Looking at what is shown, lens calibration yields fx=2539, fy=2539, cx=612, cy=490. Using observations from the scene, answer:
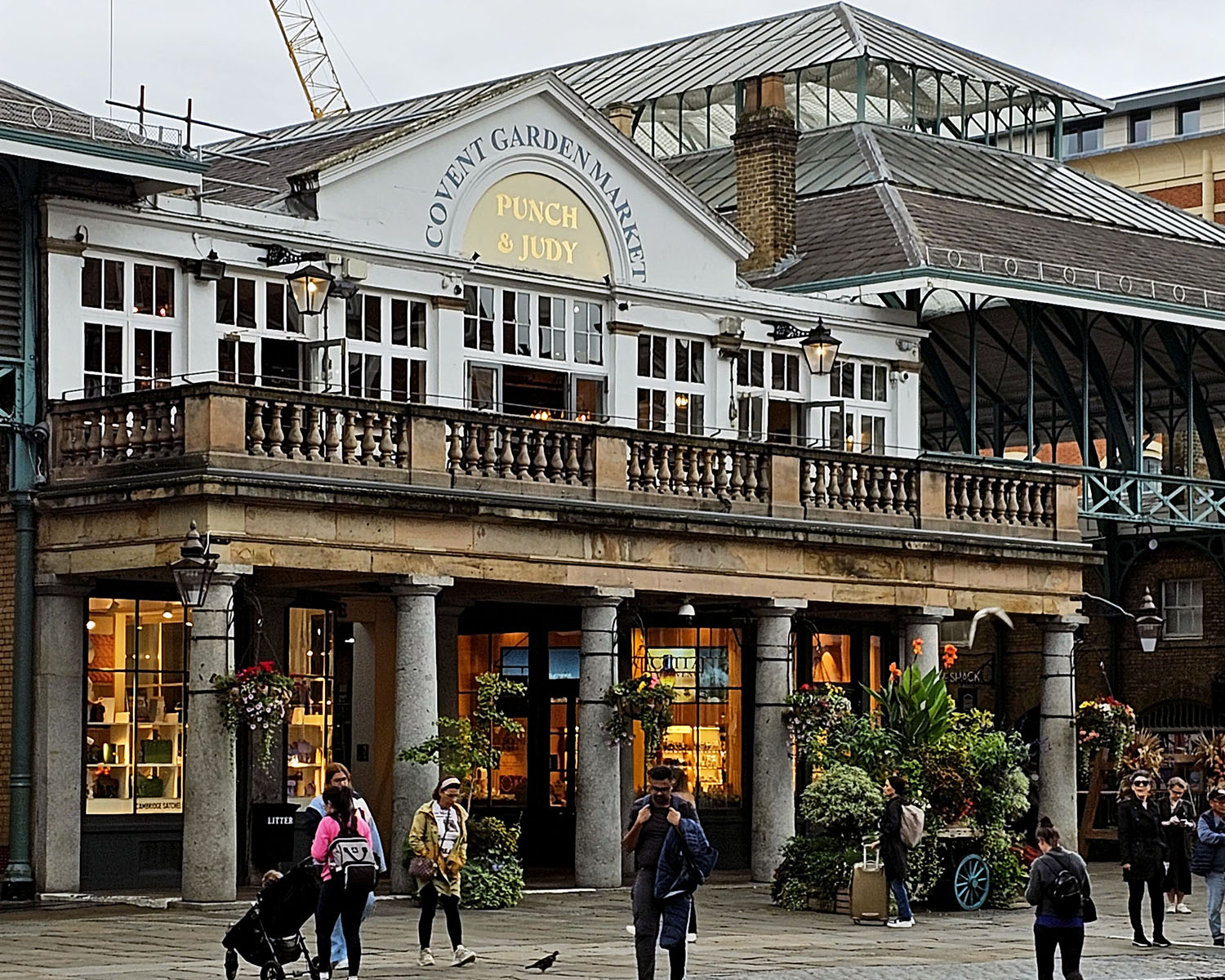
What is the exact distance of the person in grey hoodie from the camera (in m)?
18.3

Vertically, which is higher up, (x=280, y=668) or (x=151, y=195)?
(x=151, y=195)

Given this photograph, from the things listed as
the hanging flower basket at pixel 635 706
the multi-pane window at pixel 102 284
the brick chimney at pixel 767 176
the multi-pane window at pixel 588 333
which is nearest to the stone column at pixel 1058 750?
the hanging flower basket at pixel 635 706

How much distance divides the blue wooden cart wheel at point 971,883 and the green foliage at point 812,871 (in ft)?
4.96

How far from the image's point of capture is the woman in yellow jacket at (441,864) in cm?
2019

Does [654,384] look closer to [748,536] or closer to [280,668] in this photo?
[748,536]

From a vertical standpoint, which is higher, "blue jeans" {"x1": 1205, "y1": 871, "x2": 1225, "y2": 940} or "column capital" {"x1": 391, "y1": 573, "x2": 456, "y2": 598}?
"column capital" {"x1": 391, "y1": 573, "x2": 456, "y2": 598}

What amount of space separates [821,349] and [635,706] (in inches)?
272

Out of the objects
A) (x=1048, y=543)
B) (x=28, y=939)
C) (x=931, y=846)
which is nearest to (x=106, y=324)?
(x=28, y=939)

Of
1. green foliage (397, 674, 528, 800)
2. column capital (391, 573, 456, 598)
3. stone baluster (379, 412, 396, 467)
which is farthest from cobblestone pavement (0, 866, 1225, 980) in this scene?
stone baluster (379, 412, 396, 467)

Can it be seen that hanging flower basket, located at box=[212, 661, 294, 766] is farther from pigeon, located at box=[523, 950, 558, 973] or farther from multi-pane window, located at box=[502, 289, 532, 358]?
multi-pane window, located at box=[502, 289, 532, 358]

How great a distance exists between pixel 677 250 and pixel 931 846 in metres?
9.38

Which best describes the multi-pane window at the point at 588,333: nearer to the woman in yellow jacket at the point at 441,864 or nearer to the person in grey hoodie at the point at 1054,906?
the woman in yellow jacket at the point at 441,864

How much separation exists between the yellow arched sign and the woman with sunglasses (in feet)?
32.0

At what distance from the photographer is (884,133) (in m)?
40.2
